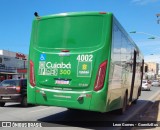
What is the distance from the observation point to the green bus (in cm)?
966

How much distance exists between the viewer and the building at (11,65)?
6400 cm

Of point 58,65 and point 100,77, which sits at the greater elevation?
point 58,65

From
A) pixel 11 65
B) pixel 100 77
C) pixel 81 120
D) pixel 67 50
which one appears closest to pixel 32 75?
pixel 67 50

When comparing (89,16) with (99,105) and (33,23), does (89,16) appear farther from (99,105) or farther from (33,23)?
(99,105)

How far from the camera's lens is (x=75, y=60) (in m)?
9.98

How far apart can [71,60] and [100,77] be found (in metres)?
1.06

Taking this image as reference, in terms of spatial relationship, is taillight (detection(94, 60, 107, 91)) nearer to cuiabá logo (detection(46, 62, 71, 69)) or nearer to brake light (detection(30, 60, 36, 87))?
cuiabá logo (detection(46, 62, 71, 69))

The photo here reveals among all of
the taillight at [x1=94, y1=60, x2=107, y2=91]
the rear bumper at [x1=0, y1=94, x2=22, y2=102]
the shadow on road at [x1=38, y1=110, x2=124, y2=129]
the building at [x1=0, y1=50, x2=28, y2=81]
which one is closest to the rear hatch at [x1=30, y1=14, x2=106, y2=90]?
the taillight at [x1=94, y1=60, x2=107, y2=91]

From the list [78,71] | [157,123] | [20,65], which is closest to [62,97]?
[78,71]

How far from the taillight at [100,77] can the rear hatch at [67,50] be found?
130 mm

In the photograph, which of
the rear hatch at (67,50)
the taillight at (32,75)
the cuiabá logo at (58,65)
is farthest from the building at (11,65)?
the cuiabá logo at (58,65)

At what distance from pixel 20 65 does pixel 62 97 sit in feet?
210

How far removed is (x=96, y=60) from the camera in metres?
9.69

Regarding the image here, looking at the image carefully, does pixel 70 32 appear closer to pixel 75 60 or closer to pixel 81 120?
pixel 75 60
